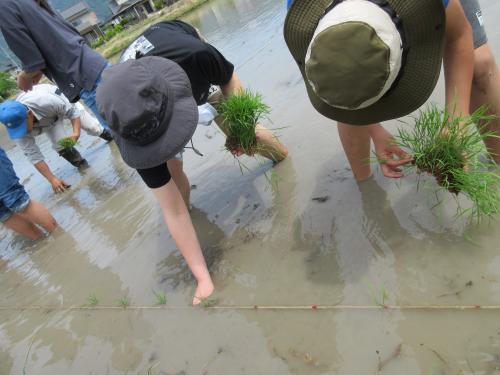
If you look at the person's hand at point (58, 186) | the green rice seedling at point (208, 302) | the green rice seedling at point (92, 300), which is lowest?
the person's hand at point (58, 186)

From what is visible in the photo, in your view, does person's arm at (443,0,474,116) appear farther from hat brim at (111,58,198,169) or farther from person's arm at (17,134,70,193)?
person's arm at (17,134,70,193)

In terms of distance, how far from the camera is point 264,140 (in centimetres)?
244

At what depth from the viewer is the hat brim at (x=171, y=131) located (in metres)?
1.61

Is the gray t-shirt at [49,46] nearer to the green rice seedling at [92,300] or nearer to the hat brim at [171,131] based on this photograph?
the hat brim at [171,131]

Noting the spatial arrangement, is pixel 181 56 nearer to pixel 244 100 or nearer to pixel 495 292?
pixel 244 100

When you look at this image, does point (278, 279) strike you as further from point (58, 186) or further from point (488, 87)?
point (58, 186)

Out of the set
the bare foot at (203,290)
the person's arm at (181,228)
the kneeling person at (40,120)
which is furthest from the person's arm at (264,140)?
the kneeling person at (40,120)

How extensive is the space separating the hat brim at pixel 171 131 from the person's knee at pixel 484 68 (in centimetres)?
130

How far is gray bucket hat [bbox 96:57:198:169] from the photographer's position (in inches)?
58.9

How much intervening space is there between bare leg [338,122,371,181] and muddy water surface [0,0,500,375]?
0.28 feet

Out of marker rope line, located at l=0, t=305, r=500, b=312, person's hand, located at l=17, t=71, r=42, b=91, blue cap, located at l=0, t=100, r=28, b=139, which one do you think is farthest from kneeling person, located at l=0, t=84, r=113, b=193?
marker rope line, located at l=0, t=305, r=500, b=312

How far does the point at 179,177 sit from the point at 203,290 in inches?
39.3

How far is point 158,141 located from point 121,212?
1.74 metres

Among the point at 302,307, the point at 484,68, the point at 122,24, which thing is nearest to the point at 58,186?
the point at 302,307
